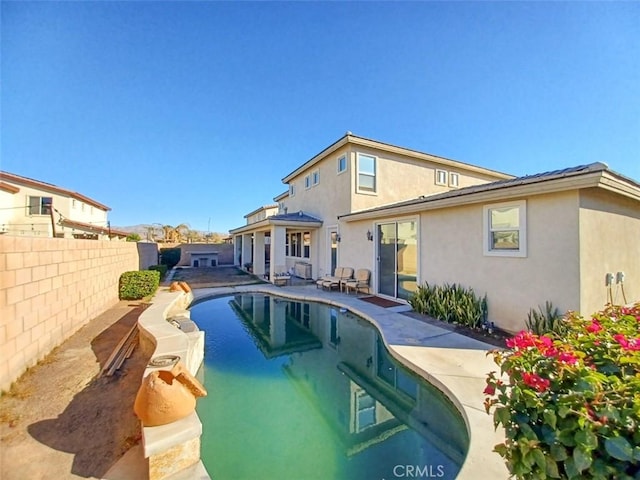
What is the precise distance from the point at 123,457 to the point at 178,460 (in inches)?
28.6

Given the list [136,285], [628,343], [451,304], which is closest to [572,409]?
[628,343]

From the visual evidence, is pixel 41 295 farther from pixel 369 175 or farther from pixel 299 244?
pixel 299 244

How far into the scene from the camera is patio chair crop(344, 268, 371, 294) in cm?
1227

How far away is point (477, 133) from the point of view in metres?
15.1

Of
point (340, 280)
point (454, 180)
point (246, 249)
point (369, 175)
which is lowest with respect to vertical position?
point (340, 280)

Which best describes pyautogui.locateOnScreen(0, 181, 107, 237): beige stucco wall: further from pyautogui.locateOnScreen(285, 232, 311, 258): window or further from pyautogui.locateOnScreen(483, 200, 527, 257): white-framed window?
pyautogui.locateOnScreen(483, 200, 527, 257): white-framed window

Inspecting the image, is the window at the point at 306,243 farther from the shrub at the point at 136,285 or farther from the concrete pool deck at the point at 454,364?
the shrub at the point at 136,285

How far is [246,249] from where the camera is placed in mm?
23188

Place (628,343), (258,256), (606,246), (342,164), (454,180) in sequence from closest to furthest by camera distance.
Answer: (628,343), (606,246), (342,164), (454,180), (258,256)

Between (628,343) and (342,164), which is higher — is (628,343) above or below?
below

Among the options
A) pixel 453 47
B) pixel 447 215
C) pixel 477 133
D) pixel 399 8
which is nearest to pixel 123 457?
pixel 447 215

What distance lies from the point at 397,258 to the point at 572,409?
946 cm

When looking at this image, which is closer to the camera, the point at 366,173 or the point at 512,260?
the point at 512,260

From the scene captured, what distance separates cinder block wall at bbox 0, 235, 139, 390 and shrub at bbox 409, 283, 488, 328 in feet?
31.3
